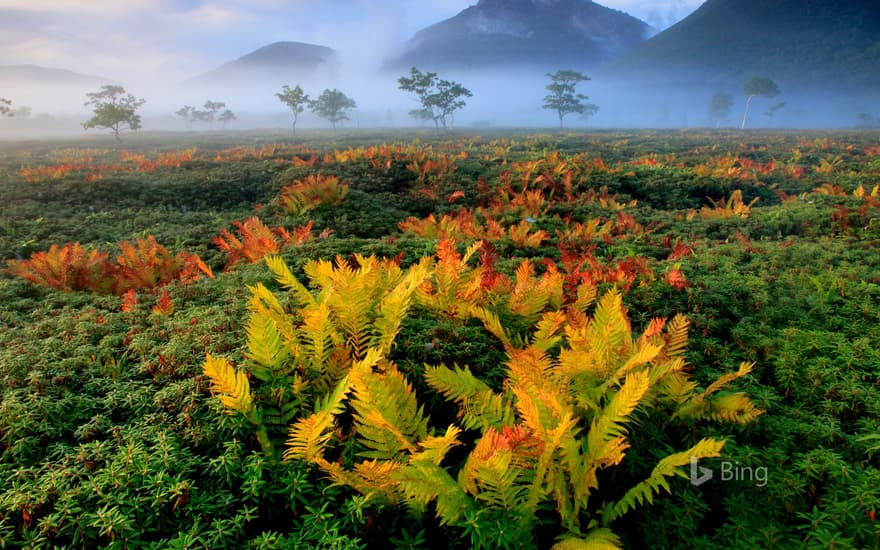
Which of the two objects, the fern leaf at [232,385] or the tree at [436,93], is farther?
the tree at [436,93]

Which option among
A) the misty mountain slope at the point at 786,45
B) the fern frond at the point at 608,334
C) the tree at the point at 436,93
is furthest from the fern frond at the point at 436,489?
the misty mountain slope at the point at 786,45

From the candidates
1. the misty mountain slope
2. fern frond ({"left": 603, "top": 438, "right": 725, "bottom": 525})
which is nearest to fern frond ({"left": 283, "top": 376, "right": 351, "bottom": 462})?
fern frond ({"left": 603, "top": 438, "right": 725, "bottom": 525})

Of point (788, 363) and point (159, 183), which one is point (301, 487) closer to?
point (788, 363)

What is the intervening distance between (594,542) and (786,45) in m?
222

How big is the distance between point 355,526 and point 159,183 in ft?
38.6

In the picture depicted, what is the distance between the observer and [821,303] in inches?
149

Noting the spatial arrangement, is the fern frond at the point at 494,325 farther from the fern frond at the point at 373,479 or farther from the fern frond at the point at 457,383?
the fern frond at the point at 373,479

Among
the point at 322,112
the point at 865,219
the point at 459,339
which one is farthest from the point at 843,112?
the point at 459,339

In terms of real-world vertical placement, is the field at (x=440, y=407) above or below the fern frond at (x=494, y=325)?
below

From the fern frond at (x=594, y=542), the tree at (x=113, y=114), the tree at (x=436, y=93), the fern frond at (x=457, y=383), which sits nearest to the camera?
the fern frond at (x=594, y=542)

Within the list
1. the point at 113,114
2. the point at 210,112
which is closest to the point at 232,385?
the point at 113,114

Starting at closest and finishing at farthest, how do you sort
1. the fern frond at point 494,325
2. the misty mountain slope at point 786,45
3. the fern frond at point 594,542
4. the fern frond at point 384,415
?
the fern frond at point 594,542 → the fern frond at point 384,415 → the fern frond at point 494,325 → the misty mountain slope at point 786,45

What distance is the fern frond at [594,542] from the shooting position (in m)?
1.58

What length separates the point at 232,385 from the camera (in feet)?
6.55
